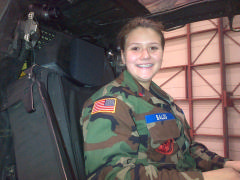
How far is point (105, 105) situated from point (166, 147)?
15.1 inches

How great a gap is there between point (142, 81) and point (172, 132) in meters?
0.35

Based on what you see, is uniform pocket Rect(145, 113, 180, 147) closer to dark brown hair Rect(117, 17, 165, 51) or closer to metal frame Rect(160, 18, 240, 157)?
dark brown hair Rect(117, 17, 165, 51)

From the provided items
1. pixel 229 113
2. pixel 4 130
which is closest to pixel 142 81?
pixel 4 130

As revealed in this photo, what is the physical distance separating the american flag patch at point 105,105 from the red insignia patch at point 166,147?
307 millimetres

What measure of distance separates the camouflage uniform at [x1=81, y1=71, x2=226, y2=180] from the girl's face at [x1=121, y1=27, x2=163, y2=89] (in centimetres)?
7

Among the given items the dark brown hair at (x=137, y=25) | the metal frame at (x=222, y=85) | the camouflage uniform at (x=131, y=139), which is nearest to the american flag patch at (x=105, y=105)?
the camouflage uniform at (x=131, y=139)

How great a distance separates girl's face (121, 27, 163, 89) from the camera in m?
1.07

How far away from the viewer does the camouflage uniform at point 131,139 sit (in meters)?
0.69

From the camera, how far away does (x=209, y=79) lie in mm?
5387

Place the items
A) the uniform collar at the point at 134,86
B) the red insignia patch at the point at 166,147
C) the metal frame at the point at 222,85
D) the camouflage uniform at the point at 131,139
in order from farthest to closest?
the metal frame at the point at 222,85 < the uniform collar at the point at 134,86 < the red insignia patch at the point at 166,147 < the camouflage uniform at the point at 131,139

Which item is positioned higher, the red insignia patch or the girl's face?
the girl's face

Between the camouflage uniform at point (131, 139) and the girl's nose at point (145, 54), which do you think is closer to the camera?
the camouflage uniform at point (131, 139)

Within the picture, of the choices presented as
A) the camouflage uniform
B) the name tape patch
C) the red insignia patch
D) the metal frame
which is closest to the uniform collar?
the camouflage uniform

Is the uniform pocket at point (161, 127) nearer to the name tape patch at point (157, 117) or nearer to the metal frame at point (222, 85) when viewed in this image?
the name tape patch at point (157, 117)
